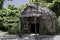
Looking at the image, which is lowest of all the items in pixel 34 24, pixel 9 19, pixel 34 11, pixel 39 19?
pixel 34 24

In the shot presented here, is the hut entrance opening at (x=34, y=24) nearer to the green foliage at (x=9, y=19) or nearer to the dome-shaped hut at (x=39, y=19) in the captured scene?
the dome-shaped hut at (x=39, y=19)

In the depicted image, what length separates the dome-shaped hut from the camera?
27.5 metres

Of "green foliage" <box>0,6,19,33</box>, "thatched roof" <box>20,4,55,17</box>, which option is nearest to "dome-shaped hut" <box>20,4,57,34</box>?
"thatched roof" <box>20,4,55,17</box>

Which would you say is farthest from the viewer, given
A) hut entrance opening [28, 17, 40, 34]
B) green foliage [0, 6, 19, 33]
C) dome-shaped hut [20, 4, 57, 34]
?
green foliage [0, 6, 19, 33]

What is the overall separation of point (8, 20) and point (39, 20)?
5.71m

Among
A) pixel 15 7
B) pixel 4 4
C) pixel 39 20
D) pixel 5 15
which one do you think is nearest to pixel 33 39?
pixel 39 20

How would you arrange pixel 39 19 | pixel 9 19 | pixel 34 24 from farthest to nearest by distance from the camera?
pixel 9 19, pixel 34 24, pixel 39 19

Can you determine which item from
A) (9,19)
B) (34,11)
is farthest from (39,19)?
(9,19)

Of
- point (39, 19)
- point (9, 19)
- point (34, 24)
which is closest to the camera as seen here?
point (39, 19)

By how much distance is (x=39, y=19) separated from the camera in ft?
91.5

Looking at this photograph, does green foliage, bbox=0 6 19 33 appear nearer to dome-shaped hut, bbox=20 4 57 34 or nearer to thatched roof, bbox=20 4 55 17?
dome-shaped hut, bbox=20 4 57 34

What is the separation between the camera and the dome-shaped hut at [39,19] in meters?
27.5

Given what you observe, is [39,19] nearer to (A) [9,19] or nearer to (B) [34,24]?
(B) [34,24]

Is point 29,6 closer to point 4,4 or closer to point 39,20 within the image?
point 39,20
